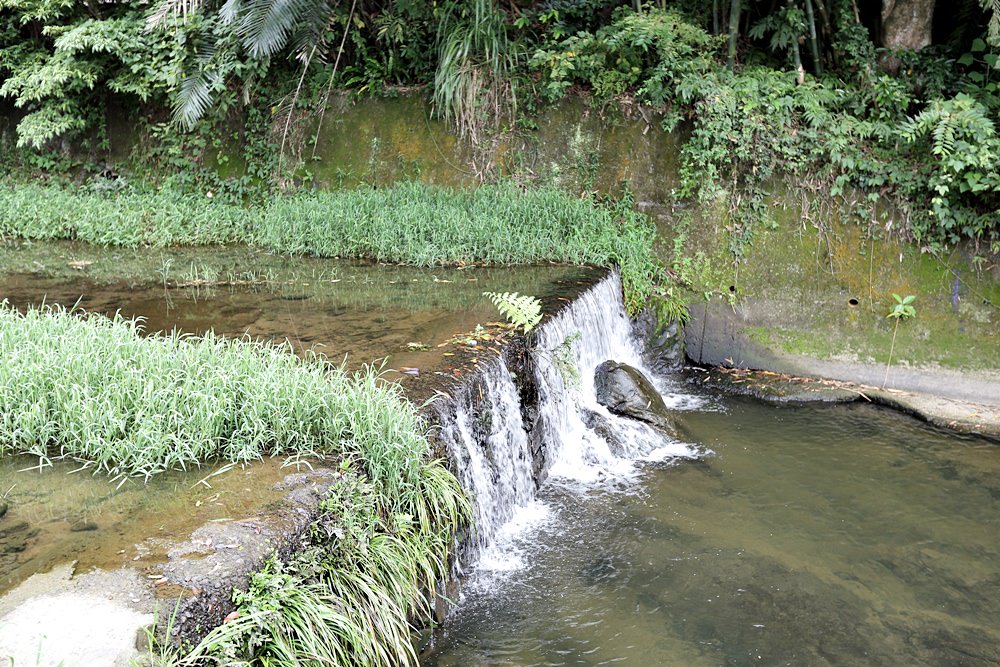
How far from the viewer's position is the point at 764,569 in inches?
184

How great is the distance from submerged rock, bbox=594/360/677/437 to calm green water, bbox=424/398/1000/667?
0.53m

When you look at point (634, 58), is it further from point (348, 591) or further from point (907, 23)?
point (348, 591)

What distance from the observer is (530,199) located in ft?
29.7

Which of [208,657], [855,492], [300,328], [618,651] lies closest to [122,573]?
[208,657]

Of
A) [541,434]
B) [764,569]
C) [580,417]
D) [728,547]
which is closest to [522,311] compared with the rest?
[541,434]

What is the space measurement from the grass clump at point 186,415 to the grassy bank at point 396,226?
4369 millimetres

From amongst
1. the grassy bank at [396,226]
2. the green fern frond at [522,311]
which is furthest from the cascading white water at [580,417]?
the grassy bank at [396,226]

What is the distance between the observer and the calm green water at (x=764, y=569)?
3.95m

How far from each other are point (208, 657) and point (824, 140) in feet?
26.3

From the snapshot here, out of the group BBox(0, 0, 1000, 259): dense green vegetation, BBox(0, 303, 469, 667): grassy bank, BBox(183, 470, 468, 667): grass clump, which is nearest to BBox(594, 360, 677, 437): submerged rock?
BBox(0, 0, 1000, 259): dense green vegetation

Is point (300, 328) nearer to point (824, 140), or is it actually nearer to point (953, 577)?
point (953, 577)

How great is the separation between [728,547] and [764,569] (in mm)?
284

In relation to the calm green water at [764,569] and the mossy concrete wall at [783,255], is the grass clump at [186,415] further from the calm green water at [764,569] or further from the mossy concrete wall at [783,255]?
the mossy concrete wall at [783,255]

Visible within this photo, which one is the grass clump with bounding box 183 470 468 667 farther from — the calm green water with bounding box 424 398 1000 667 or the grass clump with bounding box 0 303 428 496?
the calm green water with bounding box 424 398 1000 667
